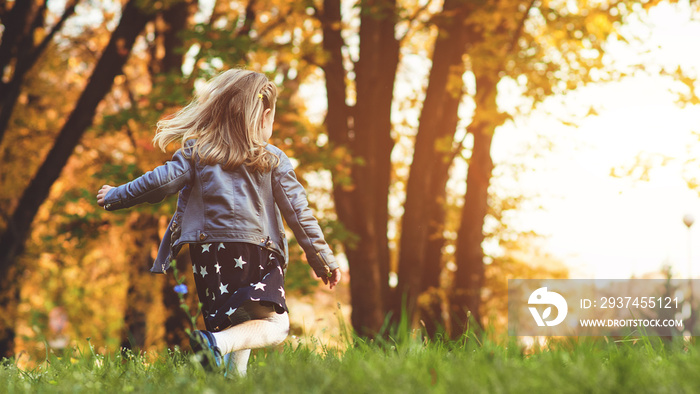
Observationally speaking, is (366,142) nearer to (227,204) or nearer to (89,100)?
(89,100)

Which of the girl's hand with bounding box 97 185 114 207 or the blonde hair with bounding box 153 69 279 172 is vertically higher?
the blonde hair with bounding box 153 69 279 172

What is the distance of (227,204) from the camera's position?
333 centimetres

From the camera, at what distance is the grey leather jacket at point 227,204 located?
328cm

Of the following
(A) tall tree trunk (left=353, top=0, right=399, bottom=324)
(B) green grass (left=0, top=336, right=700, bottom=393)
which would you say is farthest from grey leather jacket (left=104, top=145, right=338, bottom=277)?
(A) tall tree trunk (left=353, top=0, right=399, bottom=324)

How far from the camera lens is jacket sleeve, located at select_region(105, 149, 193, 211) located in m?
3.24

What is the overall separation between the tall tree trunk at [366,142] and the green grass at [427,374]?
497 centimetres

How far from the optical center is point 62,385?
2.82 meters

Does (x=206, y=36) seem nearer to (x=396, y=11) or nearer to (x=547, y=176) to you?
(x=396, y=11)

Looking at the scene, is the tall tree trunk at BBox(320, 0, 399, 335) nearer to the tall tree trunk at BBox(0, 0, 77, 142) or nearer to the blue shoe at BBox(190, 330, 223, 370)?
the tall tree trunk at BBox(0, 0, 77, 142)

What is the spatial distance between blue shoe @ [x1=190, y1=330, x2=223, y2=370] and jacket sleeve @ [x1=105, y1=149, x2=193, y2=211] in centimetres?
78

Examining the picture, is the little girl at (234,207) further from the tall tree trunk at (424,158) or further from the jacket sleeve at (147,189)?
the tall tree trunk at (424,158)

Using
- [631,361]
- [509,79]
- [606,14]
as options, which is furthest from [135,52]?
[631,361]

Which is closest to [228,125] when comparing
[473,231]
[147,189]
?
[147,189]

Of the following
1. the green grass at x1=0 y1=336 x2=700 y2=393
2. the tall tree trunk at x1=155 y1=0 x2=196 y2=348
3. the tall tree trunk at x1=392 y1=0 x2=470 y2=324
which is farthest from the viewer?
the tall tree trunk at x1=392 y1=0 x2=470 y2=324
